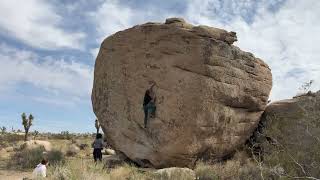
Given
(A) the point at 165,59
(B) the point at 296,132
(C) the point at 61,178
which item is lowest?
(C) the point at 61,178

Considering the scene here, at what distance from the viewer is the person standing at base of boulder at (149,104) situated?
19312 millimetres

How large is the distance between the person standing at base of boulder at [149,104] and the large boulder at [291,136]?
487cm

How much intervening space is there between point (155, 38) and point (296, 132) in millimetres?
7238

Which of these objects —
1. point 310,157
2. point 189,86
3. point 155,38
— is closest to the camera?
point 310,157

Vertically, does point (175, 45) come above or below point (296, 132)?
above

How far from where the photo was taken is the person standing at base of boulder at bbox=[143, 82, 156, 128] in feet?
63.4

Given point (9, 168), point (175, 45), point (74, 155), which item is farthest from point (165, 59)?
point (74, 155)

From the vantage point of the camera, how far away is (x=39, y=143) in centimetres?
2906

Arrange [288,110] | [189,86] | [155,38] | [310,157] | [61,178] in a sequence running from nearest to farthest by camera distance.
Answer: [61,178], [310,157], [189,86], [155,38], [288,110]

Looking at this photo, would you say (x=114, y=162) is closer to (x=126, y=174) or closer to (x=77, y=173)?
(x=126, y=174)

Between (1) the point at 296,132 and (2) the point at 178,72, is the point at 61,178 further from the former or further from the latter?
(1) the point at 296,132

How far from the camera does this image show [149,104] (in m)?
19.4

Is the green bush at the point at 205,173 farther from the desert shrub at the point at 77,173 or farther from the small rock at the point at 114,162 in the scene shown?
the small rock at the point at 114,162

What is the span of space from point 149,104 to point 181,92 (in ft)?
5.64
